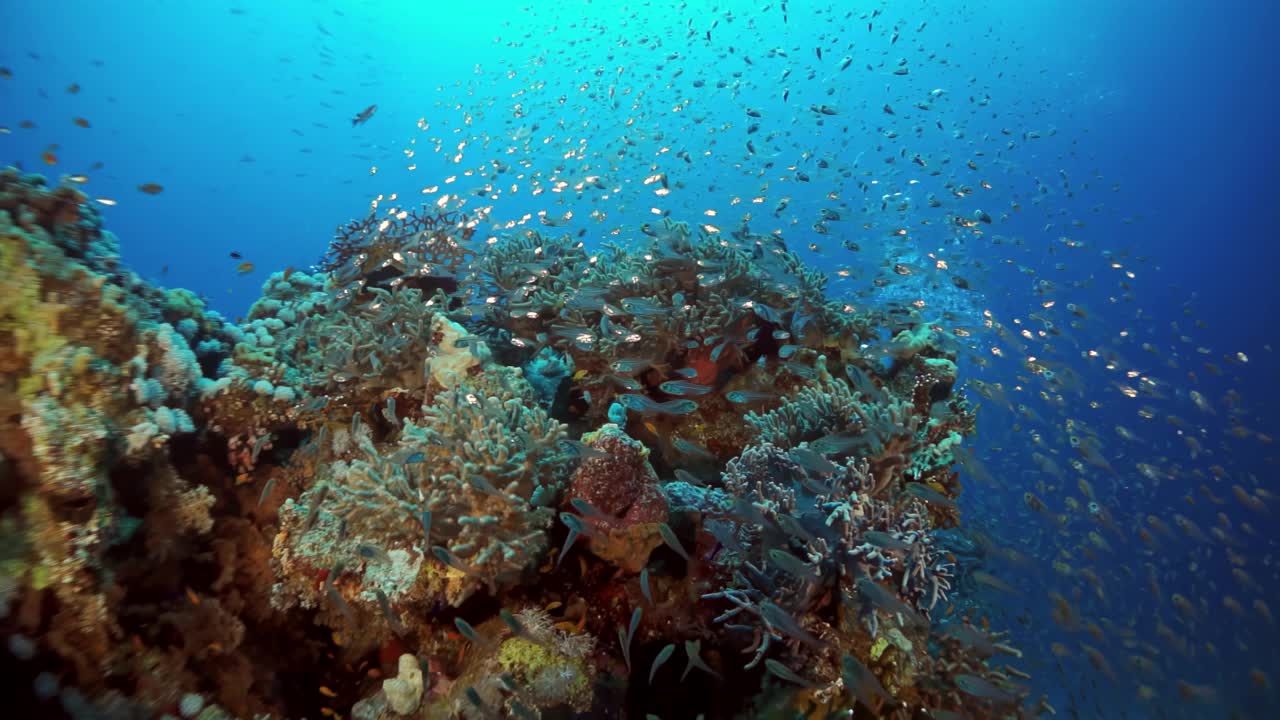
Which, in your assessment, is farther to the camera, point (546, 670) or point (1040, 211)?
point (1040, 211)

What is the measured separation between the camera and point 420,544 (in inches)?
182

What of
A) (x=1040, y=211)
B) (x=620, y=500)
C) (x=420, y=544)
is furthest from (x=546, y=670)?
(x=1040, y=211)

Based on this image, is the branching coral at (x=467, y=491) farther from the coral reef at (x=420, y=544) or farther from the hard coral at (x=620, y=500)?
the hard coral at (x=620, y=500)

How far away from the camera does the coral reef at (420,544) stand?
407 centimetres

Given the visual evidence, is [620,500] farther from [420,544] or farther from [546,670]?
[420,544]

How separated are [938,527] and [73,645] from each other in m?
8.29

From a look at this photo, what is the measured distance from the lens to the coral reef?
407 cm

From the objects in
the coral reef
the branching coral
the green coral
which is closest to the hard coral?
the coral reef

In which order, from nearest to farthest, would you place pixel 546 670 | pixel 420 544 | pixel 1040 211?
pixel 546 670
pixel 420 544
pixel 1040 211

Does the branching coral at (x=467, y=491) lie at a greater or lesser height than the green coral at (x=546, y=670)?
greater

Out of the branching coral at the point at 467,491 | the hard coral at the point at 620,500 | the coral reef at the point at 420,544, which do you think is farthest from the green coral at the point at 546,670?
the hard coral at the point at 620,500

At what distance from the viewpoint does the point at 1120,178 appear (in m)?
82.9

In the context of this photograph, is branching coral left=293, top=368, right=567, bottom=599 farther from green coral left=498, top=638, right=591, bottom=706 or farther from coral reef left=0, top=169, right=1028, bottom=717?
green coral left=498, top=638, right=591, bottom=706

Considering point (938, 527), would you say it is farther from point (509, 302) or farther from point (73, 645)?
point (73, 645)
